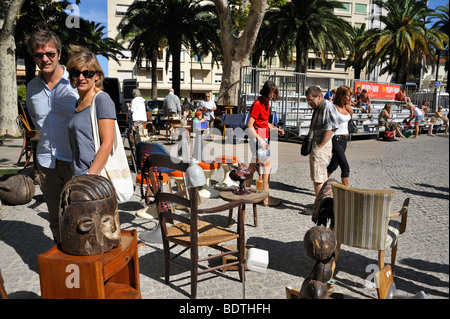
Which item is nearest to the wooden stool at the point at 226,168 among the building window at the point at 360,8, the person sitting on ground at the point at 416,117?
the person sitting on ground at the point at 416,117

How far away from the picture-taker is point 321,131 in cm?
531

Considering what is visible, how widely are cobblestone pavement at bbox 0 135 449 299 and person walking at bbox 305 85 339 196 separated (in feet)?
2.50

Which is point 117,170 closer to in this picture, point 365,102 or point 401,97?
point 365,102

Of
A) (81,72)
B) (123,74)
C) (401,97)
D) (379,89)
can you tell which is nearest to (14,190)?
(81,72)

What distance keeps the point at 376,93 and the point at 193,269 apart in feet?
56.9

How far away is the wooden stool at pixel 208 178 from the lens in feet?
21.0

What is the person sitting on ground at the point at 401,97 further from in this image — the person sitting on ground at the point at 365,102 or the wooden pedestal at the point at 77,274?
the wooden pedestal at the point at 77,274

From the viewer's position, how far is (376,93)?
59.8 ft

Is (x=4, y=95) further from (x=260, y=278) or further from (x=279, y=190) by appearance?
(x=260, y=278)

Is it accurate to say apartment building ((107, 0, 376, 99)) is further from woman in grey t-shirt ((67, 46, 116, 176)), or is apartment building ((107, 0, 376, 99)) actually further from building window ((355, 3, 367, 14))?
woman in grey t-shirt ((67, 46, 116, 176))

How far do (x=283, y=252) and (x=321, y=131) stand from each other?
192 centimetres

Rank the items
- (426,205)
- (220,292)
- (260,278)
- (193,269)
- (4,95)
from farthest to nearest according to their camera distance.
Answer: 1. (4,95)
2. (426,205)
3. (260,278)
4. (220,292)
5. (193,269)

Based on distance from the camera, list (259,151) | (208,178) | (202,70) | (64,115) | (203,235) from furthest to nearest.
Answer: (202,70), (208,178), (259,151), (203,235), (64,115)
